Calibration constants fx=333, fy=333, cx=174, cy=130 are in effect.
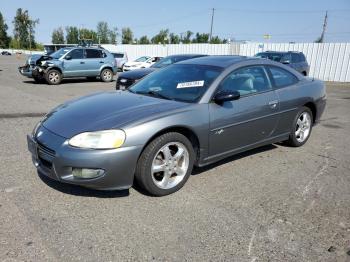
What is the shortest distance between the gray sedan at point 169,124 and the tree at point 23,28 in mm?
97929

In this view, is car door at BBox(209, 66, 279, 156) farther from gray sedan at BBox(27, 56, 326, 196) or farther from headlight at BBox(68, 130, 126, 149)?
headlight at BBox(68, 130, 126, 149)

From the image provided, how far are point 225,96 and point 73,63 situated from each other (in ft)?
41.3

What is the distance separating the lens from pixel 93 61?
1574 cm

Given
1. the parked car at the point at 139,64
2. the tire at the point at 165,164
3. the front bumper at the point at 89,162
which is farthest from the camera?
the parked car at the point at 139,64

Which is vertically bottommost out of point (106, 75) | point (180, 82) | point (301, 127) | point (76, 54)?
point (106, 75)

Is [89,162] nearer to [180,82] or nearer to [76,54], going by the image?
[180,82]

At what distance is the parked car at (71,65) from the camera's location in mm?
14422

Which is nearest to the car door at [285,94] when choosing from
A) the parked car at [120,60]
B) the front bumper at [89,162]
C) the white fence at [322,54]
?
the front bumper at [89,162]

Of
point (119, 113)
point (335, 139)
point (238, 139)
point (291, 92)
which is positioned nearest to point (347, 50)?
point (335, 139)

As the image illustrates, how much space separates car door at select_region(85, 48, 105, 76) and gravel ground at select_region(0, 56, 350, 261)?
11465mm

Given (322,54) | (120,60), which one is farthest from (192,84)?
(120,60)

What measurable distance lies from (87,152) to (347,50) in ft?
68.9

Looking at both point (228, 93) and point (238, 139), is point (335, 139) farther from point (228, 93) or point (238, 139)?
point (228, 93)

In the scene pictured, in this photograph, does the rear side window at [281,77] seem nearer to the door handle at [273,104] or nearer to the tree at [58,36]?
the door handle at [273,104]
